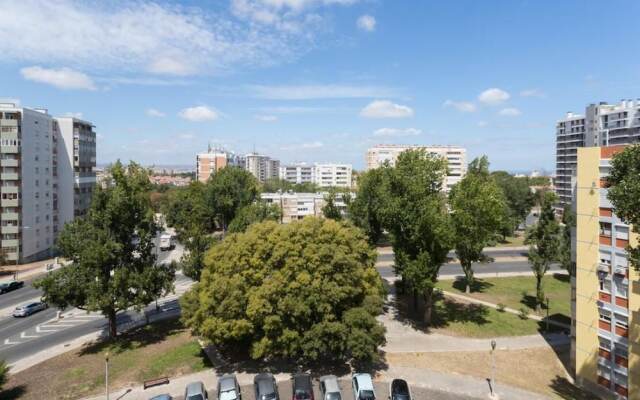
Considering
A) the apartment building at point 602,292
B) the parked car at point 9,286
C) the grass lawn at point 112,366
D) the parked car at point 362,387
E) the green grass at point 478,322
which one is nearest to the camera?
the parked car at point 362,387

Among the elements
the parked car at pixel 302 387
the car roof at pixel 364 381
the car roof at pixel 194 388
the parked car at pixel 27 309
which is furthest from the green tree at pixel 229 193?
the car roof at pixel 364 381

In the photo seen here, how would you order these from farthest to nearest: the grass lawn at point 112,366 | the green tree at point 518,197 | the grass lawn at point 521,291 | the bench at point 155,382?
the green tree at point 518,197 → the grass lawn at point 521,291 → the grass lawn at point 112,366 → the bench at point 155,382

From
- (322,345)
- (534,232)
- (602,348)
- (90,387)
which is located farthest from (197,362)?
(534,232)

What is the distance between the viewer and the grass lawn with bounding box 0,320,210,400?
2391 centimetres

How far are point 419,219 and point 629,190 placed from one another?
1661 centimetres

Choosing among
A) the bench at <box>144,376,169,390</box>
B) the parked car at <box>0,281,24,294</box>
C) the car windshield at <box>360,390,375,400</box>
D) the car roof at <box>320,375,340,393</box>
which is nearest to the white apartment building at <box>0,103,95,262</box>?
the parked car at <box>0,281,24,294</box>

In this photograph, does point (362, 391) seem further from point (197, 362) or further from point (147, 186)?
point (147, 186)

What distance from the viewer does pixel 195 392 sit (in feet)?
71.8

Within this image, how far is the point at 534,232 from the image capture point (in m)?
40.2

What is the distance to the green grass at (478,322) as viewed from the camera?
108 ft

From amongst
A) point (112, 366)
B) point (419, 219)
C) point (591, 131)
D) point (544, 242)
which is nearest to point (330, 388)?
point (112, 366)

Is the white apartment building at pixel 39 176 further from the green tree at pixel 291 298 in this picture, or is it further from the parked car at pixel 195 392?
the parked car at pixel 195 392

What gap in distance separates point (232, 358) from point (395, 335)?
12679 millimetres

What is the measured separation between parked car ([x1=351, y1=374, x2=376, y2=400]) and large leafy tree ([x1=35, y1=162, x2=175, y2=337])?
1693 cm
